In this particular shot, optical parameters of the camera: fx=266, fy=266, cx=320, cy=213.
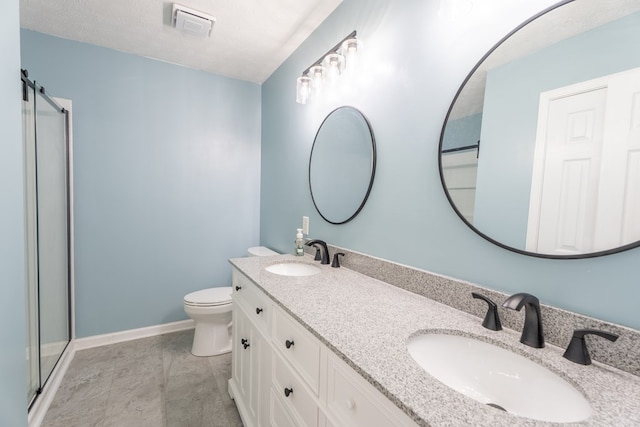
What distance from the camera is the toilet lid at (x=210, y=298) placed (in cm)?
196

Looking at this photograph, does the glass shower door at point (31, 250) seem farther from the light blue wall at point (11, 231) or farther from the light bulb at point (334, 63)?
the light bulb at point (334, 63)

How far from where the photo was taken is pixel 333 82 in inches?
63.6

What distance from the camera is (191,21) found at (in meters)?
1.71

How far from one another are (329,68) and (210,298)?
1810mm

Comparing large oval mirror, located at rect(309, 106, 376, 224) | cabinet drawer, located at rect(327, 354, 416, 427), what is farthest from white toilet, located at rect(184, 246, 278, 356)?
cabinet drawer, located at rect(327, 354, 416, 427)

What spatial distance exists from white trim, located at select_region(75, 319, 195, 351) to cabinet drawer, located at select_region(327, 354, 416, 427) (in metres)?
2.23

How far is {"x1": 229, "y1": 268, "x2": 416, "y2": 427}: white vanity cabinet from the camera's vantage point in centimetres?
62

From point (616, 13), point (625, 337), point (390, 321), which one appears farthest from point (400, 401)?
point (616, 13)

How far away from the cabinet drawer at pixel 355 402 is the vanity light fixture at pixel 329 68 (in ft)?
4.59

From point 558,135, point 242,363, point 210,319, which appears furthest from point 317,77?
point 210,319

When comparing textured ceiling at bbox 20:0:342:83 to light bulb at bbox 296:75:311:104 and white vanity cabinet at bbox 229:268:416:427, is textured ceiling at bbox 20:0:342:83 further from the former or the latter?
white vanity cabinet at bbox 229:268:416:427

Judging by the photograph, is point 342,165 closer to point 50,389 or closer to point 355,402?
point 355,402

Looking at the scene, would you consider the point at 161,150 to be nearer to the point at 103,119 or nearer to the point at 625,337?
the point at 103,119

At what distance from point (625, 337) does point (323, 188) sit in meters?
1.39
